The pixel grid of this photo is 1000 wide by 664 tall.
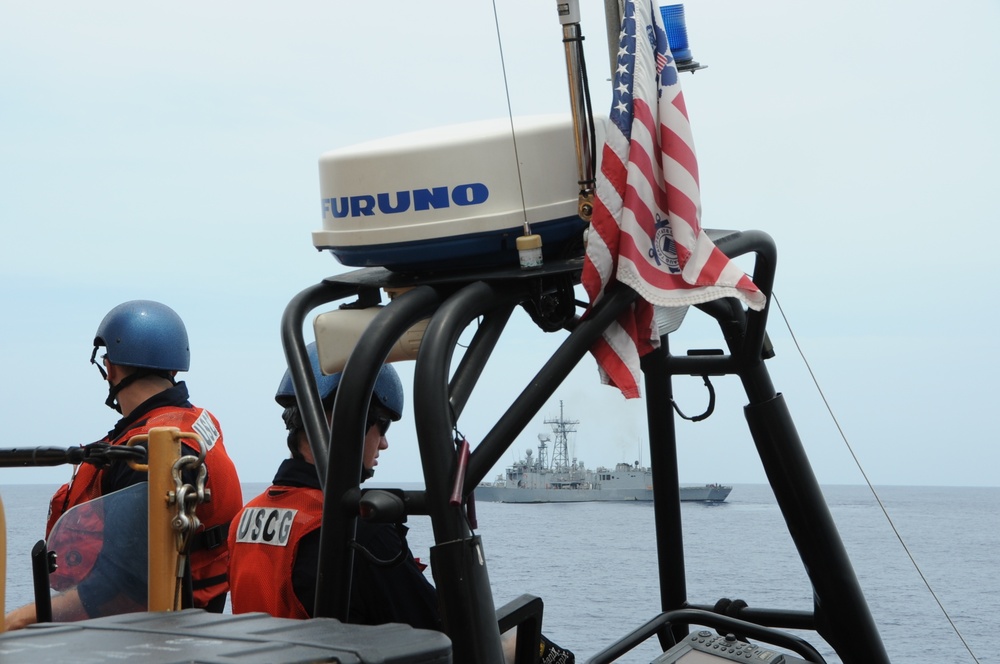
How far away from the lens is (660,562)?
11.5 ft

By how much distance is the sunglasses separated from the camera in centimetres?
303

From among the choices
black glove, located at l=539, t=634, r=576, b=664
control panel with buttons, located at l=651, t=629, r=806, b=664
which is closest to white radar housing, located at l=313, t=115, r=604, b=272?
black glove, located at l=539, t=634, r=576, b=664

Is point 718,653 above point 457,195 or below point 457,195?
below

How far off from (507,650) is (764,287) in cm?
103

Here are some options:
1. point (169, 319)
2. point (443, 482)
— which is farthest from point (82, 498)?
point (443, 482)

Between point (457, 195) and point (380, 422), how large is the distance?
86cm

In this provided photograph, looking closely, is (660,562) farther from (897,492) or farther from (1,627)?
(897,492)

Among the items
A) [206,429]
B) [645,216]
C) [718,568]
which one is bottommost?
[718,568]

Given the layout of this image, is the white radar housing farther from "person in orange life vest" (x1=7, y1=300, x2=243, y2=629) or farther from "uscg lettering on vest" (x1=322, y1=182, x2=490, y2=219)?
"person in orange life vest" (x1=7, y1=300, x2=243, y2=629)

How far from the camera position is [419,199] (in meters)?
2.45

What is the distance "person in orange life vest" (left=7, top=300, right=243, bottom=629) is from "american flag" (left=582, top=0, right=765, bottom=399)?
1269mm

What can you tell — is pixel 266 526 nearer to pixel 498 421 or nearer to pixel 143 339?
pixel 498 421

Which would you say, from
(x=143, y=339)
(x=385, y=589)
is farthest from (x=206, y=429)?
(x=385, y=589)

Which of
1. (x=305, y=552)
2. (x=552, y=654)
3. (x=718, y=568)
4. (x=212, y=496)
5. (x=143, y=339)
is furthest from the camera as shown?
(x=718, y=568)
